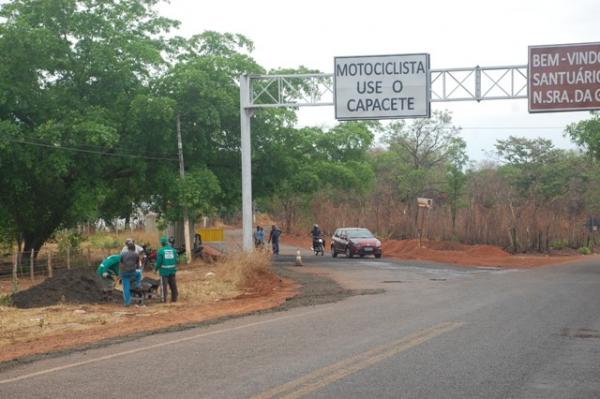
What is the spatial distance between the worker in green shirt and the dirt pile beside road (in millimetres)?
166

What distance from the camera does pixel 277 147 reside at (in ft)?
122

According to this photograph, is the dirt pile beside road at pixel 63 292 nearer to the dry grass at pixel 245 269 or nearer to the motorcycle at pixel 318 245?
the dry grass at pixel 245 269

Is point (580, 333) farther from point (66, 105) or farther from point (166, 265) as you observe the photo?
point (66, 105)

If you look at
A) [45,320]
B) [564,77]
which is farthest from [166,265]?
[564,77]

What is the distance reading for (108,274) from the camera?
18812 mm

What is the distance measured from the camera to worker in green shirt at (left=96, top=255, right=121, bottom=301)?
18469 millimetres

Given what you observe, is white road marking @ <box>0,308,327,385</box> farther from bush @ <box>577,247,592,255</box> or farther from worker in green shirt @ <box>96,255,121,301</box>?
bush @ <box>577,247,592,255</box>

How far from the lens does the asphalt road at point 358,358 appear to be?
302 inches

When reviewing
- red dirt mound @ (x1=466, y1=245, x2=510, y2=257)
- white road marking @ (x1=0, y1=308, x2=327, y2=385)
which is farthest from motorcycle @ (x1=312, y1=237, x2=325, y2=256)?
white road marking @ (x1=0, y1=308, x2=327, y2=385)

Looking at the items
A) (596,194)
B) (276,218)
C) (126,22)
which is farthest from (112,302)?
(276,218)

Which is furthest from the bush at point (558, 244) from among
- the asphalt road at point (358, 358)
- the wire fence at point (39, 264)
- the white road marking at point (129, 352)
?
the white road marking at point (129, 352)

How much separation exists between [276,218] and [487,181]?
22.1 meters

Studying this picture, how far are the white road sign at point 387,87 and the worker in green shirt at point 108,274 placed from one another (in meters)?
9.78

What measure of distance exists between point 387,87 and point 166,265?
10581mm
